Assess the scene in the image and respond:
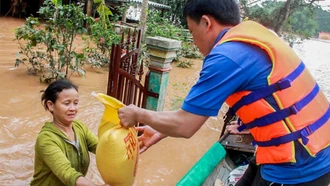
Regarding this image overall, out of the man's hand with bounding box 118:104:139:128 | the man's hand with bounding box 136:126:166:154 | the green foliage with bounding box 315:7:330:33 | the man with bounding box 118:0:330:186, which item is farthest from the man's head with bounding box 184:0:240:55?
the green foliage with bounding box 315:7:330:33

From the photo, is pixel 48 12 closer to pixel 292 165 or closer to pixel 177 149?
pixel 177 149

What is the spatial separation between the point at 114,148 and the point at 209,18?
0.81 metres

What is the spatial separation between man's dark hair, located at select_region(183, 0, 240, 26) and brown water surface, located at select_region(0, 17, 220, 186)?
237 cm

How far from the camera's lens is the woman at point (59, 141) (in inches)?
72.8

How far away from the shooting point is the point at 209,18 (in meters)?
1.45

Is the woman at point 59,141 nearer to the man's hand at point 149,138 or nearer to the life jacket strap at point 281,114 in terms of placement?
the man's hand at point 149,138

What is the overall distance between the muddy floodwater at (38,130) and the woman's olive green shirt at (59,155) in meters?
1.27

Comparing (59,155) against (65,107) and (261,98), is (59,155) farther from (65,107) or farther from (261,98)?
(261,98)

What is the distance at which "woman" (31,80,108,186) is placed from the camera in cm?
185

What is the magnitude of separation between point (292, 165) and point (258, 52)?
1.71 feet

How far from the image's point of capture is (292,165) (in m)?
1.40

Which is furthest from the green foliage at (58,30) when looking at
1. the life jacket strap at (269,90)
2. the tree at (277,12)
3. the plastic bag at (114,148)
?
the tree at (277,12)

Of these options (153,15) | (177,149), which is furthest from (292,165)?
(153,15)

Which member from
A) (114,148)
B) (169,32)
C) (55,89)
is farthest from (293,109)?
(169,32)
